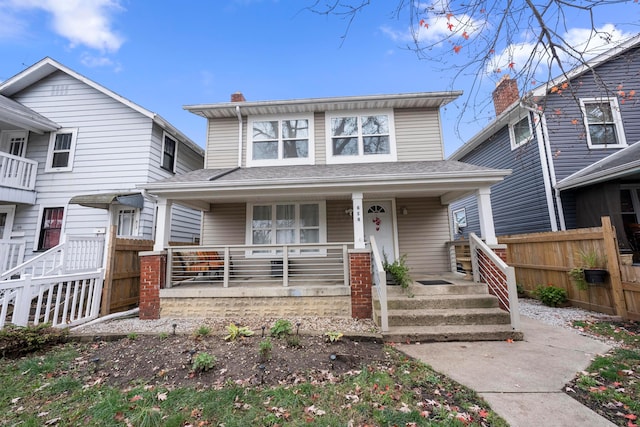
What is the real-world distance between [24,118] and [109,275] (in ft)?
20.7

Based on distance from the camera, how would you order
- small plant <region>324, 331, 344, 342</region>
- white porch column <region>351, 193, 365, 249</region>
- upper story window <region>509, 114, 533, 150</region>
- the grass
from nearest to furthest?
the grass → small plant <region>324, 331, 344, 342</region> → white porch column <region>351, 193, 365, 249</region> → upper story window <region>509, 114, 533, 150</region>

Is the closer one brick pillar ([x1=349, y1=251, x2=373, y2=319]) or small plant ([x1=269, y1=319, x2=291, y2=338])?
small plant ([x1=269, y1=319, x2=291, y2=338])

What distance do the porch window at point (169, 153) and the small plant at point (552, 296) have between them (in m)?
12.1

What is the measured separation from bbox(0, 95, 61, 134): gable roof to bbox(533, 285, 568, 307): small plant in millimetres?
15509

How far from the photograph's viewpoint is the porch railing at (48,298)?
471cm

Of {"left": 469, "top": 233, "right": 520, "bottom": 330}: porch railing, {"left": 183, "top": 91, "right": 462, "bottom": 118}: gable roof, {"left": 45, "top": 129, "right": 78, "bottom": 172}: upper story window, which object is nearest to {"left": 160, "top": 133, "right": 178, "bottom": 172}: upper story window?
{"left": 183, "top": 91, "right": 462, "bottom": 118}: gable roof

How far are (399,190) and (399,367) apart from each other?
3793mm

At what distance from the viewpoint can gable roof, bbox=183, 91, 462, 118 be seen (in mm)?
8266

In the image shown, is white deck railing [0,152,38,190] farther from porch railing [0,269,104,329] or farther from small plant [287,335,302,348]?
small plant [287,335,302,348]

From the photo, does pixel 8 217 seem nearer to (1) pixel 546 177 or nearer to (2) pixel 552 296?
(2) pixel 552 296

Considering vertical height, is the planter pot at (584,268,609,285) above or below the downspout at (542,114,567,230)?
below

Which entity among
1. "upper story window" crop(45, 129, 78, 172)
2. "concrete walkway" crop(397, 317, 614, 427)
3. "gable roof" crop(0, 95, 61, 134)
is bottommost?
"concrete walkway" crop(397, 317, 614, 427)

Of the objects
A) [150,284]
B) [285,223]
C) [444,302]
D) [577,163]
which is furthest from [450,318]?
[577,163]

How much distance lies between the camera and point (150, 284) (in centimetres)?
616
